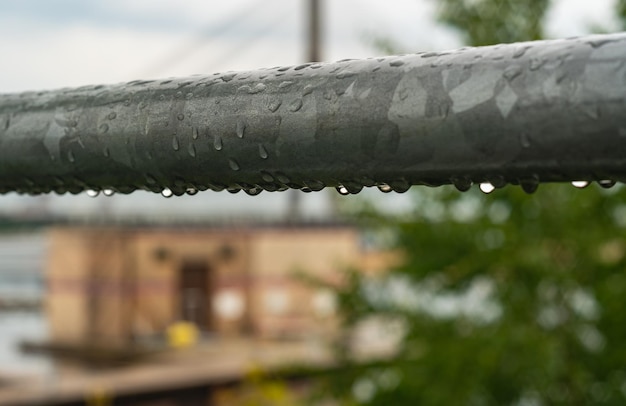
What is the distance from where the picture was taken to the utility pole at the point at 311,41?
41.7ft

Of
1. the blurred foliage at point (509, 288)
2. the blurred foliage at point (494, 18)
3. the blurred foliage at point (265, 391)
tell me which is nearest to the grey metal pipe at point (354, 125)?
the blurred foliage at point (509, 288)

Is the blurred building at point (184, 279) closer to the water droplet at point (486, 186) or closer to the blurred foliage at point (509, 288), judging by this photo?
the blurred foliage at point (509, 288)

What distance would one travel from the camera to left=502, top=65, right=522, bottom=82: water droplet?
0.61 ft

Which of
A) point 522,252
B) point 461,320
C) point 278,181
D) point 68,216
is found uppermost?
point 278,181

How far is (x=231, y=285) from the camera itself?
43.8ft

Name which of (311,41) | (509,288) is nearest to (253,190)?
(509,288)

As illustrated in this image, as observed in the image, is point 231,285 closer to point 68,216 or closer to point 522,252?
point 68,216

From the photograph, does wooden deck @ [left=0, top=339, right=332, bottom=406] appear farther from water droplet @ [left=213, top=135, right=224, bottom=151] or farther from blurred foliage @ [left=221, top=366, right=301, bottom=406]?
water droplet @ [left=213, top=135, right=224, bottom=151]

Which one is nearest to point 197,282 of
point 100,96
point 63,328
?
point 63,328

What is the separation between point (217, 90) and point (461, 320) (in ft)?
13.6

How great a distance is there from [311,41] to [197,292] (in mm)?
3741

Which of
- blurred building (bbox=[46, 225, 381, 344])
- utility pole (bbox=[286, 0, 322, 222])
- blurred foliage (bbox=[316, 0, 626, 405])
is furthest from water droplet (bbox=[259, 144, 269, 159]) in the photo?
blurred building (bbox=[46, 225, 381, 344])

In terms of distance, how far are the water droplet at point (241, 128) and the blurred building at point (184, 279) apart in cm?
1233

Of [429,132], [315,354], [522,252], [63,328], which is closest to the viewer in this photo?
[429,132]
